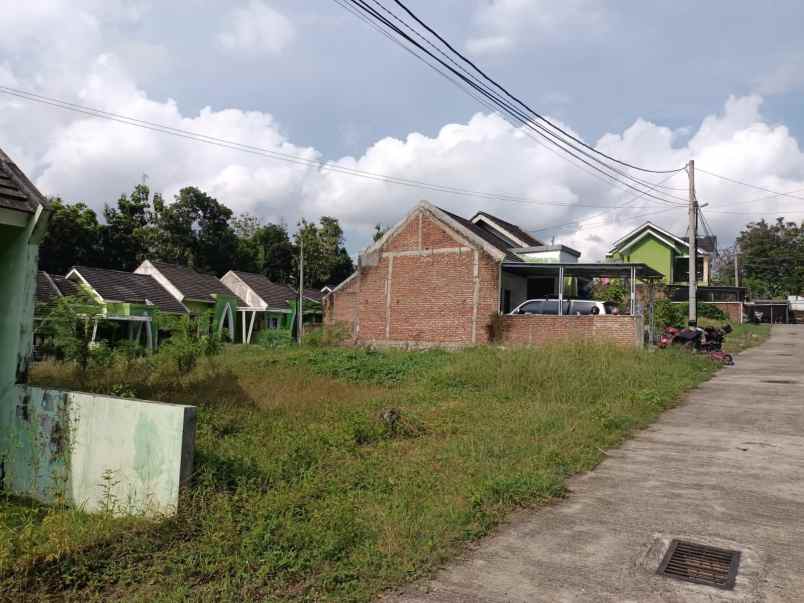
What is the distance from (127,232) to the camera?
43.9 meters

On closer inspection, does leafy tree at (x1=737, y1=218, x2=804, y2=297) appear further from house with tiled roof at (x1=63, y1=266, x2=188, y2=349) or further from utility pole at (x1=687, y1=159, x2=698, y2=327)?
house with tiled roof at (x1=63, y1=266, x2=188, y2=349)

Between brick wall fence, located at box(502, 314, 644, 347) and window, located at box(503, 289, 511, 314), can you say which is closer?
brick wall fence, located at box(502, 314, 644, 347)

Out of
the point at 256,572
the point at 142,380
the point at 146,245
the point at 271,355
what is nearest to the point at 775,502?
the point at 256,572

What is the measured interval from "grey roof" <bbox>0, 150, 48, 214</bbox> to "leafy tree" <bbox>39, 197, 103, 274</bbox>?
36182mm

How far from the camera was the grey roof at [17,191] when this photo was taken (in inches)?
239

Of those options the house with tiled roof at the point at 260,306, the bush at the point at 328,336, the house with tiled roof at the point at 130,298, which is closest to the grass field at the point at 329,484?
the bush at the point at 328,336

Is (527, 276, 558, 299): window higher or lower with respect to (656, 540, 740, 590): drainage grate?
higher

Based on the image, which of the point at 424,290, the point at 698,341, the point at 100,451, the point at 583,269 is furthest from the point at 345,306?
the point at 100,451

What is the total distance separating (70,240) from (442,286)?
3015 cm

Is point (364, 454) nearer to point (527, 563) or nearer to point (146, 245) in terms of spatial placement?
point (527, 563)

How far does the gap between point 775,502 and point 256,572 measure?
4.66 m

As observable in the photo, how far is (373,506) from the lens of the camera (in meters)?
5.13

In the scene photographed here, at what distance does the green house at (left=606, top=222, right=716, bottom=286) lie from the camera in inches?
1572

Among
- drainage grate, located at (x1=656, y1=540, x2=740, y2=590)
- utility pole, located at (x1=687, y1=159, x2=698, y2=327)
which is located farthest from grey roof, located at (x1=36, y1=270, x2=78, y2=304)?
drainage grate, located at (x1=656, y1=540, x2=740, y2=590)
